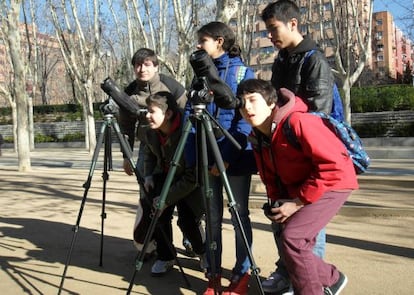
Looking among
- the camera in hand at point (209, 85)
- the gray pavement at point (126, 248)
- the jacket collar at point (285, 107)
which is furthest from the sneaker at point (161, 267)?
the jacket collar at point (285, 107)

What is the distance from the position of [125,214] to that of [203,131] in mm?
3591

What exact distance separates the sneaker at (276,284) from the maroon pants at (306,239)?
0.67 m

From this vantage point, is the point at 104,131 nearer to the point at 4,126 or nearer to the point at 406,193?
the point at 406,193

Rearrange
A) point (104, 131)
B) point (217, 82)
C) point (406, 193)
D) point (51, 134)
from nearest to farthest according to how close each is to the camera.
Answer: point (217, 82) → point (104, 131) → point (406, 193) → point (51, 134)

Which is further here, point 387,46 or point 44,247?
point 387,46

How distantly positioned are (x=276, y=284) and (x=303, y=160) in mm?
1076

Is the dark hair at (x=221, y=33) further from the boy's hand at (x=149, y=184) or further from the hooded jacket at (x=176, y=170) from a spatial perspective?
the boy's hand at (x=149, y=184)

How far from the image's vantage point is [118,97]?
349cm

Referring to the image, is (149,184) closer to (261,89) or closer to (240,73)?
(240,73)

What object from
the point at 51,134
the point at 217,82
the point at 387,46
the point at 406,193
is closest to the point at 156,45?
the point at 51,134

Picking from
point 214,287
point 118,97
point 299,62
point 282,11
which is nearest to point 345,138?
point 299,62

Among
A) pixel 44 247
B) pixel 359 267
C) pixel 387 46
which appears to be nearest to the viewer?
pixel 359 267

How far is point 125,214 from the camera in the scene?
6242 millimetres

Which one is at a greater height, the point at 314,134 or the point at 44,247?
the point at 314,134
